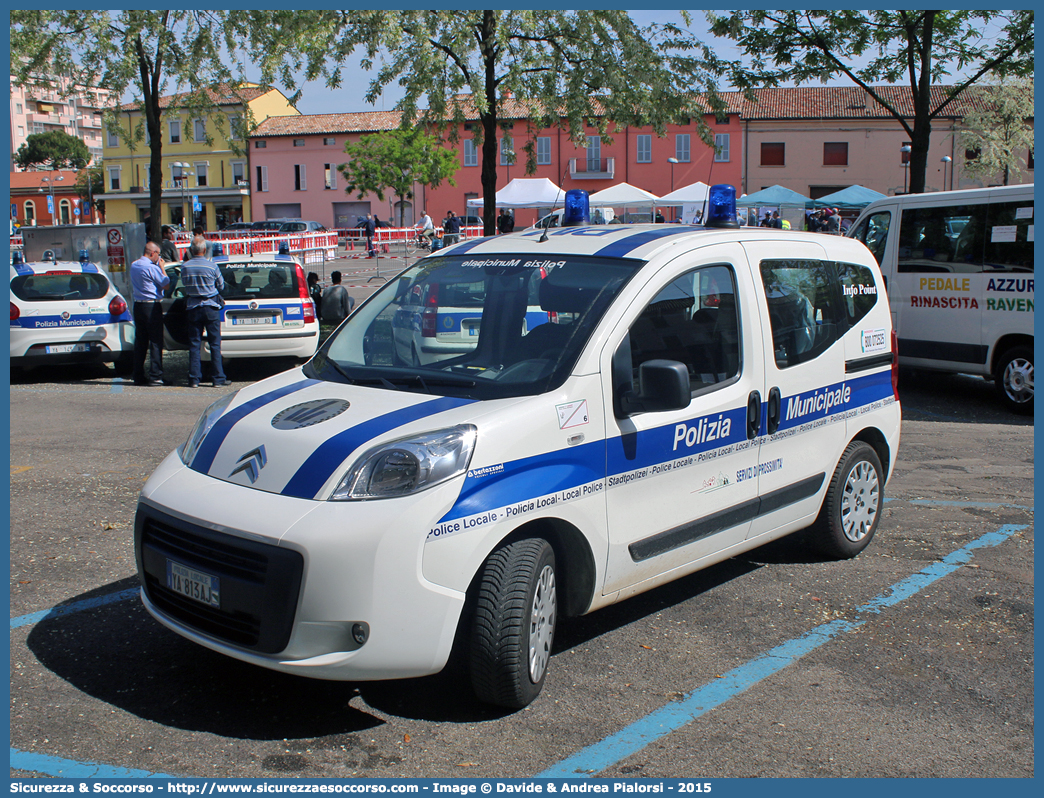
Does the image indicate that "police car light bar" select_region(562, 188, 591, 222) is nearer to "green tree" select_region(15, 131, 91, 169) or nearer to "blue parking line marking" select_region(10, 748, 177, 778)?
"blue parking line marking" select_region(10, 748, 177, 778)

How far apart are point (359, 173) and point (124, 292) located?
44.9 m

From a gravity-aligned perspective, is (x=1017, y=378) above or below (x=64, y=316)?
below

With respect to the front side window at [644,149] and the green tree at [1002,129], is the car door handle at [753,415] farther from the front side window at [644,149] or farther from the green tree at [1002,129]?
the front side window at [644,149]

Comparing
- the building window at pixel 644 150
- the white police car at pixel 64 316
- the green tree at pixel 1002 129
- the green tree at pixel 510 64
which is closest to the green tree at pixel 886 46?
the green tree at pixel 510 64

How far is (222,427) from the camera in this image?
12.6 feet

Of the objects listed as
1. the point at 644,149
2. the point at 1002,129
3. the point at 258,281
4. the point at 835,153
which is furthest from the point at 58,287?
the point at 835,153

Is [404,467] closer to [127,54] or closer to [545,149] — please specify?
[127,54]

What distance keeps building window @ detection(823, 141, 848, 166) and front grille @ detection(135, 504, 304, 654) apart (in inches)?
2387

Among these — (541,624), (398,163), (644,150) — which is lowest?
(541,624)

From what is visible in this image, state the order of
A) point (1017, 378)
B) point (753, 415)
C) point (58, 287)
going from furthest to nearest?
1. point (58, 287)
2. point (1017, 378)
3. point (753, 415)

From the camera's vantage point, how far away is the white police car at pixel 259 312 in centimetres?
1191

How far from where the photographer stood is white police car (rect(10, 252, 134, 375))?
11586 millimetres

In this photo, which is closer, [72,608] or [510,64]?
[72,608]

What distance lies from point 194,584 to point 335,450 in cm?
73
